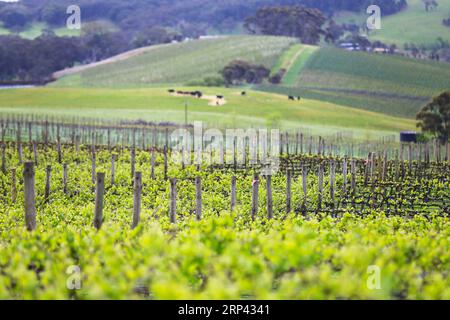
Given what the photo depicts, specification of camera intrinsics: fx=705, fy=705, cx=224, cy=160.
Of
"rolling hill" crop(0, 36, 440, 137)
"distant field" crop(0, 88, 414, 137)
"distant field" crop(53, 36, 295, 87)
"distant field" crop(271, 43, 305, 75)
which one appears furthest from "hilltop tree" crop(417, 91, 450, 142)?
"distant field" crop(271, 43, 305, 75)

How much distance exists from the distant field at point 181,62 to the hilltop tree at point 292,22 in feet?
31.2

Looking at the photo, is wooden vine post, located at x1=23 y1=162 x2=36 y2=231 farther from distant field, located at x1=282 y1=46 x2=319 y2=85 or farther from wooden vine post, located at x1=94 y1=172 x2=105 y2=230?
distant field, located at x1=282 y1=46 x2=319 y2=85

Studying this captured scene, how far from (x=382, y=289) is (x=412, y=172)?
3225cm

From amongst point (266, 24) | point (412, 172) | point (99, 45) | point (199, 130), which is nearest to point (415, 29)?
point (266, 24)

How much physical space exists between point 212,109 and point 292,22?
71.9 m

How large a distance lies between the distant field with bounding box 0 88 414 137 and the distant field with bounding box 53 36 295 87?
21.2m

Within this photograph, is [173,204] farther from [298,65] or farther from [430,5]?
[430,5]

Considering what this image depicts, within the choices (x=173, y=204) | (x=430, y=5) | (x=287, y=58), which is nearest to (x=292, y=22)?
(x=287, y=58)

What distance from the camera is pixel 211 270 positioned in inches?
428

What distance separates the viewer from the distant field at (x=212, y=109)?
71812mm

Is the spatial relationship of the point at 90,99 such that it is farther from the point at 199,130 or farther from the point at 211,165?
the point at 211,165

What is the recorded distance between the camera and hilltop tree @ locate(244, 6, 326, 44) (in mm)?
142375

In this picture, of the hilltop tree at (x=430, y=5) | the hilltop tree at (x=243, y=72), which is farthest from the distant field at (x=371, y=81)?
the hilltop tree at (x=430, y=5)

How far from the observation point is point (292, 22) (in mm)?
144250
